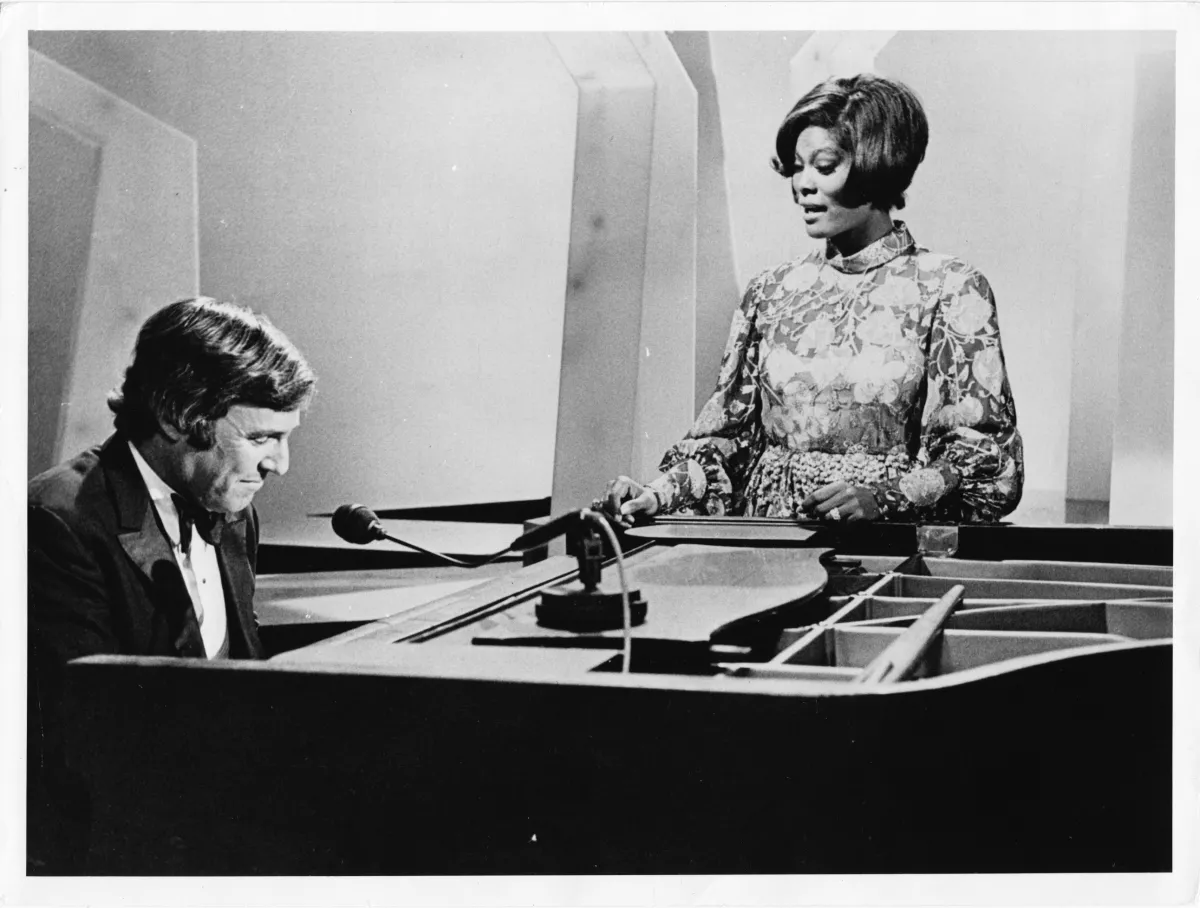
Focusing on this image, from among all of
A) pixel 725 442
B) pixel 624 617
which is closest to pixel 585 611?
pixel 624 617

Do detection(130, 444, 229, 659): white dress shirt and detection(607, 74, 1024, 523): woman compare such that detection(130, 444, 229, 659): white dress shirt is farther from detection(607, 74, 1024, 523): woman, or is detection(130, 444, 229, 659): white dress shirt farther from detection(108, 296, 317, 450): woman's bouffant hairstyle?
detection(607, 74, 1024, 523): woman

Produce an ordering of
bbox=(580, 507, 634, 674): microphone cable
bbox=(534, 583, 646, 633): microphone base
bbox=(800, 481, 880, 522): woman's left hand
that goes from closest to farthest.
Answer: bbox=(580, 507, 634, 674): microphone cable, bbox=(534, 583, 646, 633): microphone base, bbox=(800, 481, 880, 522): woman's left hand

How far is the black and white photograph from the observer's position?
124cm

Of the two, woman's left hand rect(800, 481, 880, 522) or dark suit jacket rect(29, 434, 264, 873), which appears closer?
dark suit jacket rect(29, 434, 264, 873)

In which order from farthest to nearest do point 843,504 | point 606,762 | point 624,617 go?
point 843,504 < point 624,617 < point 606,762

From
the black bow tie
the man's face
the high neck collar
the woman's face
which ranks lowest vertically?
the black bow tie

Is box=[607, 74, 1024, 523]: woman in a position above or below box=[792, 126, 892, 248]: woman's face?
below

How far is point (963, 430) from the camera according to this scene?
8.32ft

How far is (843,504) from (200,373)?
1.29 metres

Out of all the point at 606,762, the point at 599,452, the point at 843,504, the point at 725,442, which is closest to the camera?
the point at 606,762

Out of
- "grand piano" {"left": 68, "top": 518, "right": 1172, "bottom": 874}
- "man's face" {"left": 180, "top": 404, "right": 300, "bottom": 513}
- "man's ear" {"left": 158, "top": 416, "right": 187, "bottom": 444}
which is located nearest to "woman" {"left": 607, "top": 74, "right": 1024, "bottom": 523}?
"man's face" {"left": 180, "top": 404, "right": 300, "bottom": 513}

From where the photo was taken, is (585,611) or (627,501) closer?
(585,611)

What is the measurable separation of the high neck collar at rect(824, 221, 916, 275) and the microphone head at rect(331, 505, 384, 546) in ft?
4.94

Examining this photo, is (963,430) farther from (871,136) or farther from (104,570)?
(104,570)
